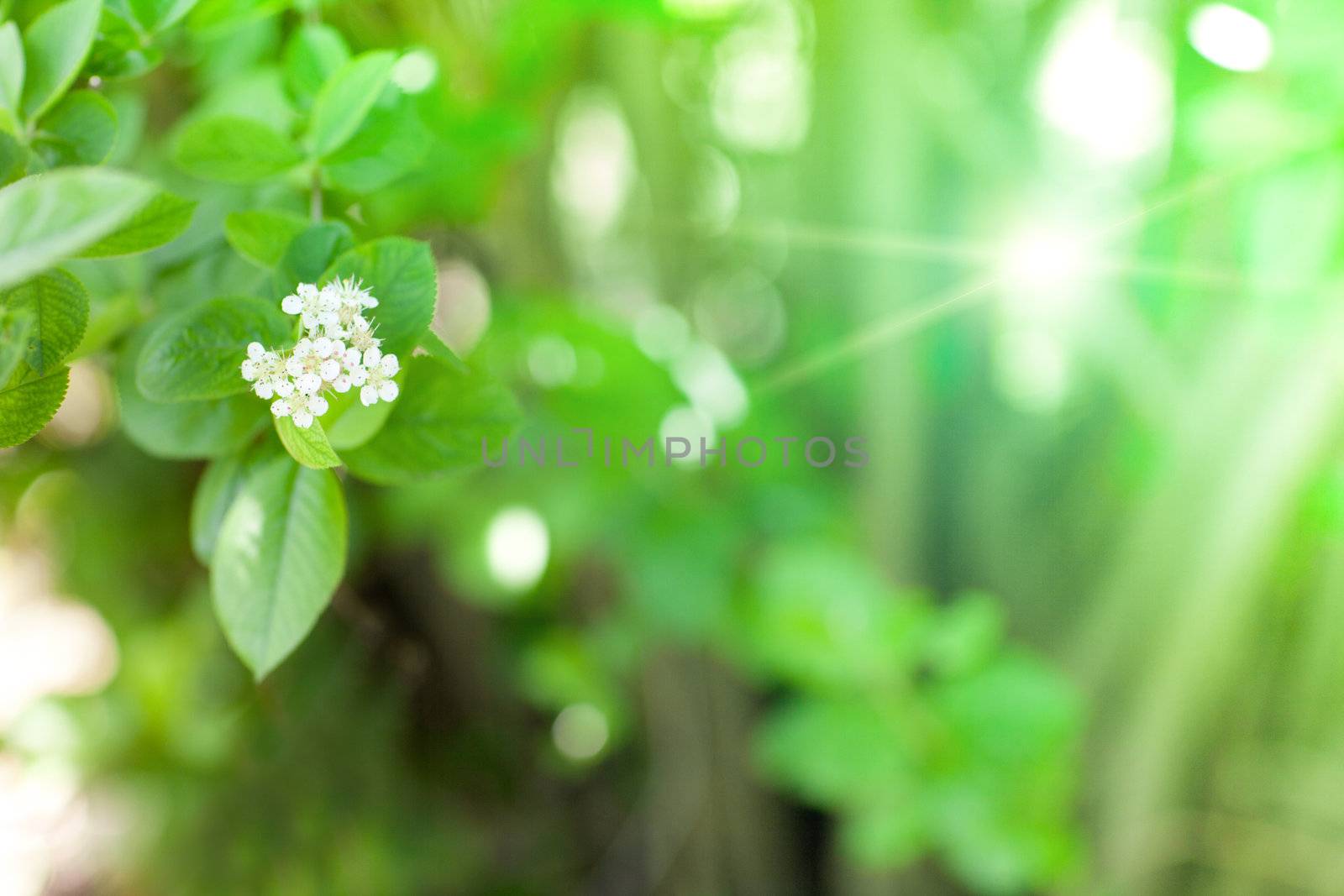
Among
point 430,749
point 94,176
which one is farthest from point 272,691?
point 94,176

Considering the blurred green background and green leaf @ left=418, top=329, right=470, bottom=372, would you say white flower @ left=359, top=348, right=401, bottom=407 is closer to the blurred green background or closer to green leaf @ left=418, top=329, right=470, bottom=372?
green leaf @ left=418, top=329, right=470, bottom=372

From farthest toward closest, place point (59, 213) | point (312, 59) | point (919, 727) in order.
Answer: point (919, 727) → point (312, 59) → point (59, 213)

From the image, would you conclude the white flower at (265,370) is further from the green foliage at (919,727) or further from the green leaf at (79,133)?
the green foliage at (919,727)

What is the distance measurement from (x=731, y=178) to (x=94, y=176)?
2.09ft

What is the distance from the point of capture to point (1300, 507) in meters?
0.55

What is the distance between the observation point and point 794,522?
604 millimetres

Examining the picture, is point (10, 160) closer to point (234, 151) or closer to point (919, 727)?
point (234, 151)

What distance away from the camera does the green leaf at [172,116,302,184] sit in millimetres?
230

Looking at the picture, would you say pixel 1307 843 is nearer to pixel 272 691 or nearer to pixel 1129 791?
pixel 1129 791

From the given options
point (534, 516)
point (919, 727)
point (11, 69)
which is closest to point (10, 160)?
point (11, 69)

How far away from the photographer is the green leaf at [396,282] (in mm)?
189

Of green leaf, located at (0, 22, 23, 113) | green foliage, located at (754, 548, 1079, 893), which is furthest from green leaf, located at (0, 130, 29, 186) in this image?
green foliage, located at (754, 548, 1079, 893)

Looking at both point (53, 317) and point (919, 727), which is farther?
point (919, 727)

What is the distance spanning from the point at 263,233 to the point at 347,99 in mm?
41
